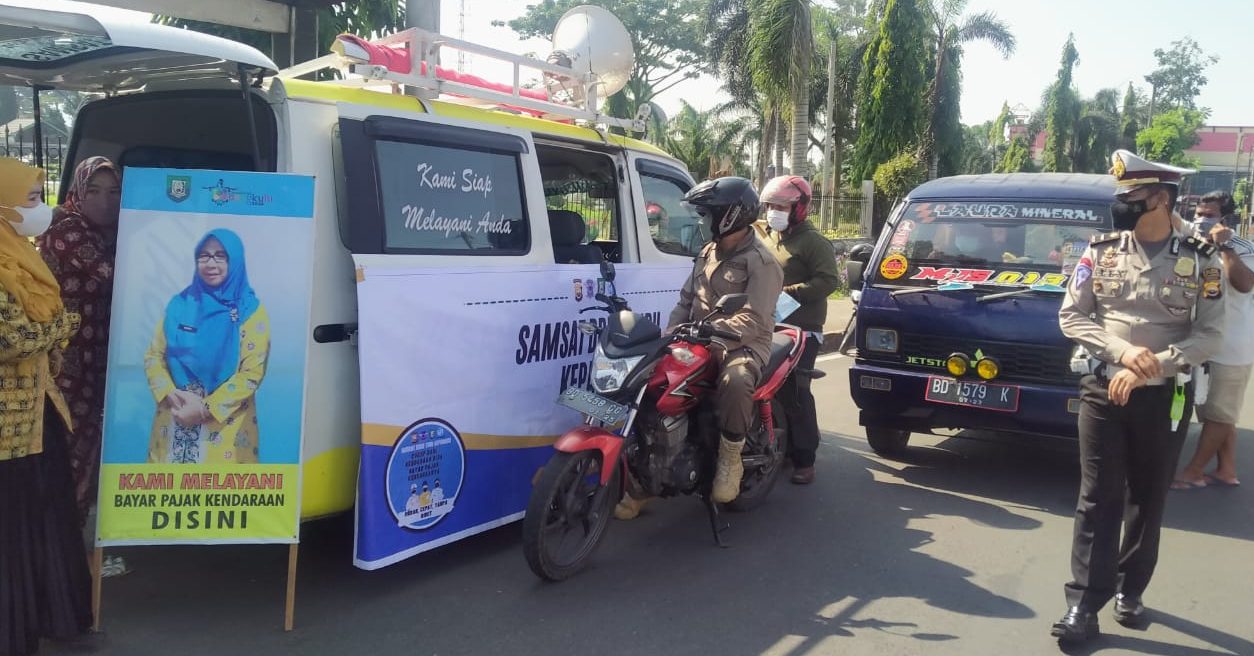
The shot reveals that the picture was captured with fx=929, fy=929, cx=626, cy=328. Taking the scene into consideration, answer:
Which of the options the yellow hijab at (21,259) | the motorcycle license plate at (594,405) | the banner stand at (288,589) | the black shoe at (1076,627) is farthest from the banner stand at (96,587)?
the black shoe at (1076,627)

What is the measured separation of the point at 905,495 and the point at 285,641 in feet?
12.0

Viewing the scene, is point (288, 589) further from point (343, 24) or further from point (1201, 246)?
point (343, 24)

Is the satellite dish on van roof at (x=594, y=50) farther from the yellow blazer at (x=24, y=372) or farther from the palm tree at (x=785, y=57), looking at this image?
the palm tree at (x=785, y=57)

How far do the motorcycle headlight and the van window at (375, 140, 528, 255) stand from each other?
0.73 m

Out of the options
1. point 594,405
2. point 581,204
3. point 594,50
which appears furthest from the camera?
point 581,204

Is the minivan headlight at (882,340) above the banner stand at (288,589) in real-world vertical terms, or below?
above

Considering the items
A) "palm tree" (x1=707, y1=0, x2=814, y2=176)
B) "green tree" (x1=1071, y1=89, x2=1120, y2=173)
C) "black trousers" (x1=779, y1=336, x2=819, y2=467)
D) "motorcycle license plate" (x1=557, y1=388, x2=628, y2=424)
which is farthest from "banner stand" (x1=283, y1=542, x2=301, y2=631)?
"green tree" (x1=1071, y1=89, x2=1120, y2=173)

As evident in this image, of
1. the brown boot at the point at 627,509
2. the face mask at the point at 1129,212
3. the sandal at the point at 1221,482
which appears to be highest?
the face mask at the point at 1129,212

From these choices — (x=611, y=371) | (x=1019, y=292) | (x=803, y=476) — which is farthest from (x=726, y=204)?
(x=1019, y=292)

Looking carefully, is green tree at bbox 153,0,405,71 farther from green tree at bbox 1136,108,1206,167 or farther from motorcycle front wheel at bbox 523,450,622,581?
green tree at bbox 1136,108,1206,167

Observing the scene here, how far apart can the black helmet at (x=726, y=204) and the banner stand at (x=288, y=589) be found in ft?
7.97

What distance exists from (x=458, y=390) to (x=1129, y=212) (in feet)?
9.36

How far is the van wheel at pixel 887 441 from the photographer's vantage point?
635 centimetres

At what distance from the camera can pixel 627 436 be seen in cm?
433
